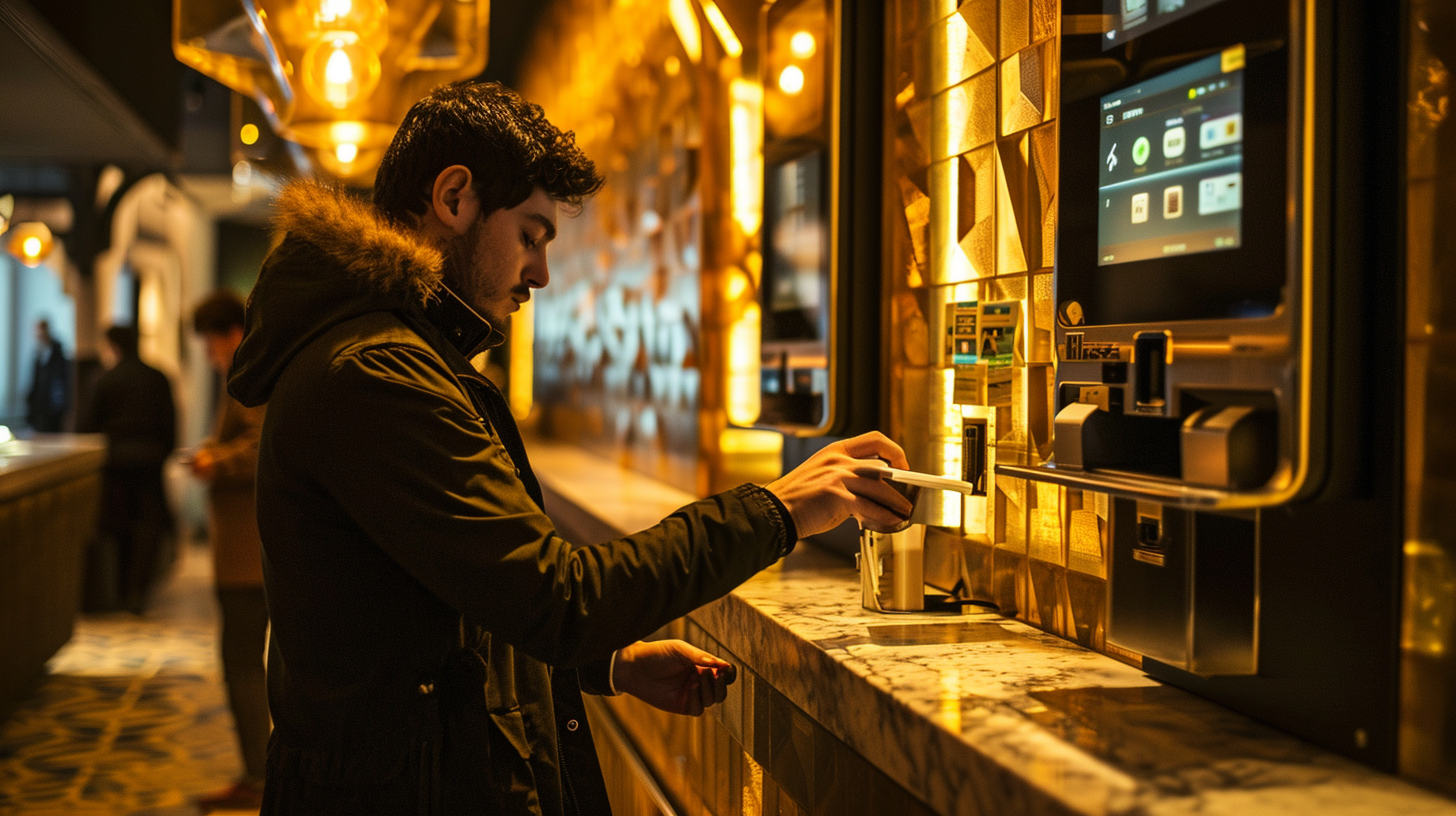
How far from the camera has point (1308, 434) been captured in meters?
1.00

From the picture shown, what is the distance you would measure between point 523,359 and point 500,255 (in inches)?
294

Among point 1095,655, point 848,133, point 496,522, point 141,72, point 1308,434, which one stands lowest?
point 1095,655

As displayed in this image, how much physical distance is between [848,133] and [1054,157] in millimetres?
645

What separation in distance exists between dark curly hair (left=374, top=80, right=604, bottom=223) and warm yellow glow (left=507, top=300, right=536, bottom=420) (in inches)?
254

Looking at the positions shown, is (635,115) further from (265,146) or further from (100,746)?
(265,146)

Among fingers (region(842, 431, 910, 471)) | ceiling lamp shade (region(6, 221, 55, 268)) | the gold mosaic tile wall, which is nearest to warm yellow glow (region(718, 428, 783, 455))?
the gold mosaic tile wall

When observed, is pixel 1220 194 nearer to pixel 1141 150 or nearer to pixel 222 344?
pixel 1141 150

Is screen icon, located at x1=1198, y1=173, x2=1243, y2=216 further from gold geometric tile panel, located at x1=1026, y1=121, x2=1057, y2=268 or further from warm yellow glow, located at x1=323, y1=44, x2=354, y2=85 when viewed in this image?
warm yellow glow, located at x1=323, y1=44, x2=354, y2=85

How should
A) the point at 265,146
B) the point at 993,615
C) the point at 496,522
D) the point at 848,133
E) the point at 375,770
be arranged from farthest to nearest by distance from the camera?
the point at 265,146 → the point at 848,133 → the point at 993,615 → the point at 375,770 → the point at 496,522

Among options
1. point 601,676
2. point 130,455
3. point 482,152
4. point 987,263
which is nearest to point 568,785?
point 601,676

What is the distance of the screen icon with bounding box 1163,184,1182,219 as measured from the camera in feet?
3.77

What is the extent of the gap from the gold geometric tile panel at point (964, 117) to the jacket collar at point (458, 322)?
0.83 metres

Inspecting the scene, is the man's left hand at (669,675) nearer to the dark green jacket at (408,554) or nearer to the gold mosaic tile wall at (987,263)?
the dark green jacket at (408,554)

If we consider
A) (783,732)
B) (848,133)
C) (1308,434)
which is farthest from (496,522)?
(848,133)
